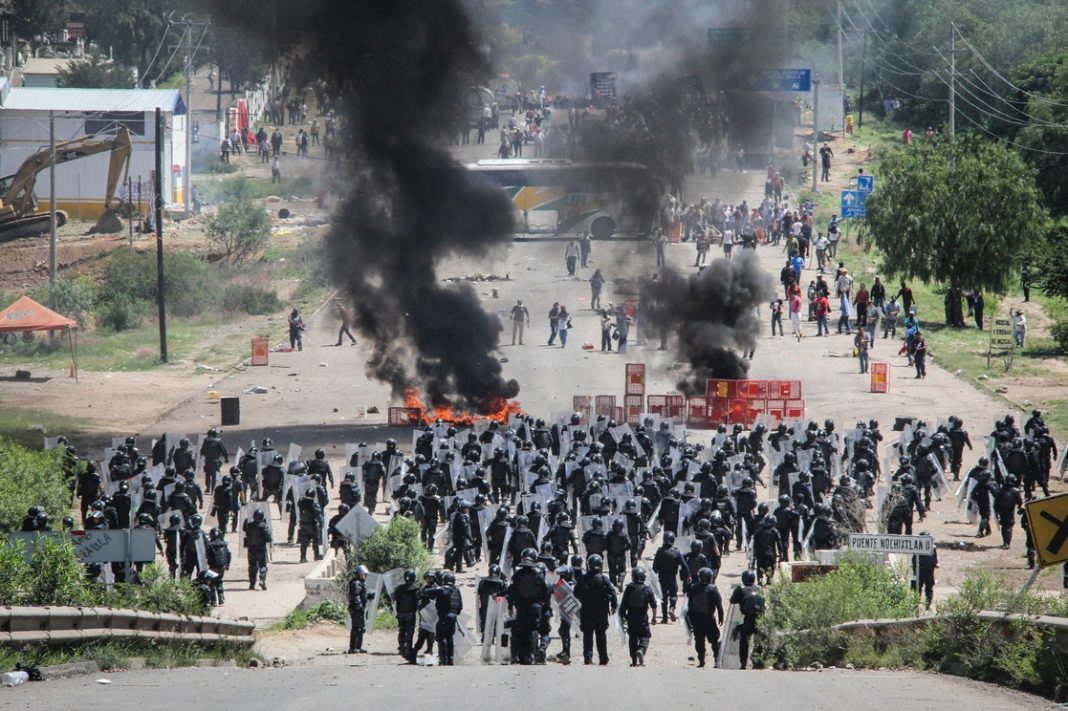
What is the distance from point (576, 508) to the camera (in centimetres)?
2336

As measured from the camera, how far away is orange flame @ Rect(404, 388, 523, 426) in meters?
31.8

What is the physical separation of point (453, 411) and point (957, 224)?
1726 cm

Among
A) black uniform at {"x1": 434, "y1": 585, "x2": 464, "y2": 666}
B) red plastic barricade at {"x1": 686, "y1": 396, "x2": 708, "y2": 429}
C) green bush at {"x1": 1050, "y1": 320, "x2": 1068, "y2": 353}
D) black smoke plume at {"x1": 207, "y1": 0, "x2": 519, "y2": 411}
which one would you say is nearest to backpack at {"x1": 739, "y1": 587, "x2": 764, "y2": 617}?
black uniform at {"x1": 434, "y1": 585, "x2": 464, "y2": 666}

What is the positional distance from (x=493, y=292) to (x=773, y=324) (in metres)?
8.62

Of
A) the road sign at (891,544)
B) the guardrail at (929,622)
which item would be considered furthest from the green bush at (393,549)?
the guardrail at (929,622)

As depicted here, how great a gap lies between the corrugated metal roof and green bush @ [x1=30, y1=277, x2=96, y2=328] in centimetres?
1304

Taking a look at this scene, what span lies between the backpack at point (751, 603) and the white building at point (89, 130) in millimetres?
45532

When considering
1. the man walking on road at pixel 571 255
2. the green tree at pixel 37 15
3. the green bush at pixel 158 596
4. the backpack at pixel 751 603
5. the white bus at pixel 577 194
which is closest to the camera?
the green bush at pixel 158 596

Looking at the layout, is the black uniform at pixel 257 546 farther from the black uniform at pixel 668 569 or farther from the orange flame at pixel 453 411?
the orange flame at pixel 453 411

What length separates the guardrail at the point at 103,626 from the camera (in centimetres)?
1276

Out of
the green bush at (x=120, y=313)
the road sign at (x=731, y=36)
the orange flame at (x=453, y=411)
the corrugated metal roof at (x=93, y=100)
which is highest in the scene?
the corrugated metal roof at (x=93, y=100)

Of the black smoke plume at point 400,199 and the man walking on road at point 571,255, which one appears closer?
the black smoke plume at point 400,199

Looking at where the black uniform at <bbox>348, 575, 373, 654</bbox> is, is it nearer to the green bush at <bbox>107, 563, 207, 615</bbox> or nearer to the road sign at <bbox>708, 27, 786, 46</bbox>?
the green bush at <bbox>107, 563, 207, 615</bbox>

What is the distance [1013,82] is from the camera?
64.6 meters
